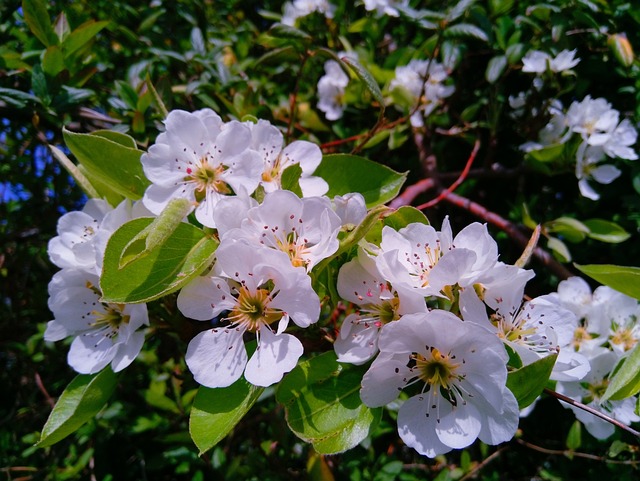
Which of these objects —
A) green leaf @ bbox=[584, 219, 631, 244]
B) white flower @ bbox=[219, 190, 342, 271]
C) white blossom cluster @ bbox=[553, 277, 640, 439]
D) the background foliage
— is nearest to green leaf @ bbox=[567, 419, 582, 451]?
the background foliage

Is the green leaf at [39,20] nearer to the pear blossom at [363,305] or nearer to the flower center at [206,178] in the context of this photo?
the flower center at [206,178]

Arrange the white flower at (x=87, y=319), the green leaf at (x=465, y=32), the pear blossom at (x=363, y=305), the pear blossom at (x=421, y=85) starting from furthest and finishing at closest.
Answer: the pear blossom at (x=421, y=85)
the green leaf at (x=465, y=32)
the white flower at (x=87, y=319)
the pear blossom at (x=363, y=305)

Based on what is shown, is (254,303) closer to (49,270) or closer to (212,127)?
(212,127)

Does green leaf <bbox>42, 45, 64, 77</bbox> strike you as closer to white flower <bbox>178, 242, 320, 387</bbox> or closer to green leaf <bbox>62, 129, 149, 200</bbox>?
Answer: green leaf <bbox>62, 129, 149, 200</bbox>

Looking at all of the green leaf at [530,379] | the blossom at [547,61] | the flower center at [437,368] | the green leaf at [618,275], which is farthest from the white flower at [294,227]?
the blossom at [547,61]

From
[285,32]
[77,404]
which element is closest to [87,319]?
[77,404]

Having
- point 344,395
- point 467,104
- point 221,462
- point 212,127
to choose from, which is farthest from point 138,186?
point 467,104
